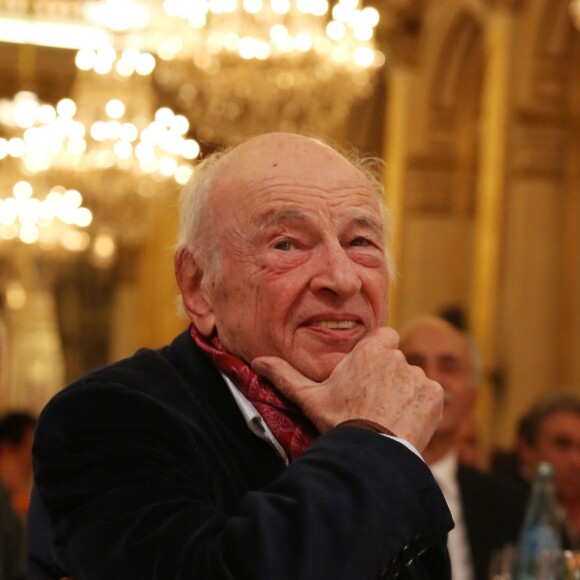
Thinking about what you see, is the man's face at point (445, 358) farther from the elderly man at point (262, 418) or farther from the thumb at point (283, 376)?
the thumb at point (283, 376)

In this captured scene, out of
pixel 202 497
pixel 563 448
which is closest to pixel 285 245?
pixel 202 497

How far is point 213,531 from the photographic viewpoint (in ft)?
6.21

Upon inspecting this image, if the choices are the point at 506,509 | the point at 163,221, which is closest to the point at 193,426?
the point at 506,509

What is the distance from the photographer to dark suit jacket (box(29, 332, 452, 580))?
6.04ft

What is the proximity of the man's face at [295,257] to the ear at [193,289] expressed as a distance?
14 millimetres

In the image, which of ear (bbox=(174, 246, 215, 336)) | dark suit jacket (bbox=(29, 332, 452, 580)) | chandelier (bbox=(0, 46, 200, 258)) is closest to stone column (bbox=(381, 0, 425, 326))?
chandelier (bbox=(0, 46, 200, 258))

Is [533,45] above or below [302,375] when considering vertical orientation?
below

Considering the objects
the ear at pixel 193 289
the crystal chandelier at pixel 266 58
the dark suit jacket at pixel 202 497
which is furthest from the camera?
the crystal chandelier at pixel 266 58

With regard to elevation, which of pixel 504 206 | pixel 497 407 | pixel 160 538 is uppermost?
pixel 160 538

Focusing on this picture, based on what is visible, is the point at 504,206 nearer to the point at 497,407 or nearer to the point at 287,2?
the point at 497,407

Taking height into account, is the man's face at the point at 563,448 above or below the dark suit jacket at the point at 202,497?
below

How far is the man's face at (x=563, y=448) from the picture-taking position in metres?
5.96

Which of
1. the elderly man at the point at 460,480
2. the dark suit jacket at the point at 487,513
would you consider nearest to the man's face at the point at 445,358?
the elderly man at the point at 460,480

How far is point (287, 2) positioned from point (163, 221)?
15284 millimetres
